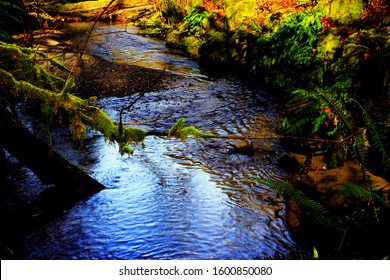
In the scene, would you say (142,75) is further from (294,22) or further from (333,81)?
Result: (333,81)

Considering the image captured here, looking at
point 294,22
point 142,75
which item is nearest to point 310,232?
point 294,22

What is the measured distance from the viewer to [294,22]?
941 cm

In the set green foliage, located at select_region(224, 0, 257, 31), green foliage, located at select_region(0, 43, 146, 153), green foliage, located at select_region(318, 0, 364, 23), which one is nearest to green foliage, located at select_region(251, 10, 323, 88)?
green foliage, located at select_region(318, 0, 364, 23)

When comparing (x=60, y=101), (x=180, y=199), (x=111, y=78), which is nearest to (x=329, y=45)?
(x=180, y=199)

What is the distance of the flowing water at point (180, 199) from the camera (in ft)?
12.3

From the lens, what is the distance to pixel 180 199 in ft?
15.4

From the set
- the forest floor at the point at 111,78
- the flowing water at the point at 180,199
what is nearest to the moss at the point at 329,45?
the flowing water at the point at 180,199

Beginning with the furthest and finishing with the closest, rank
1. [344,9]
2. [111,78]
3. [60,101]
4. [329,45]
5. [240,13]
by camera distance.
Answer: [240,13] < [111,78] < [344,9] < [329,45] < [60,101]

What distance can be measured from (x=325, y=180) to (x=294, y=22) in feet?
20.2

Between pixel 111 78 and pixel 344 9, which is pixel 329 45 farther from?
pixel 111 78

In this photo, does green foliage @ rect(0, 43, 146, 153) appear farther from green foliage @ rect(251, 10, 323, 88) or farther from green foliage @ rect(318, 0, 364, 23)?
green foliage @ rect(318, 0, 364, 23)

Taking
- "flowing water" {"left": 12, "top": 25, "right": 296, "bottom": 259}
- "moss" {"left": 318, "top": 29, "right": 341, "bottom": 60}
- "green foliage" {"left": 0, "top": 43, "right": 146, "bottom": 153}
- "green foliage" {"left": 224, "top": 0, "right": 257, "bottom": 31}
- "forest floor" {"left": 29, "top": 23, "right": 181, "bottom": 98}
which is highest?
"green foliage" {"left": 224, "top": 0, "right": 257, "bottom": 31}

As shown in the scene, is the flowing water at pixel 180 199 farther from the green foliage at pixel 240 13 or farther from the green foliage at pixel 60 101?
the green foliage at pixel 240 13

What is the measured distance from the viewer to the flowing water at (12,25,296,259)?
3.73 metres
